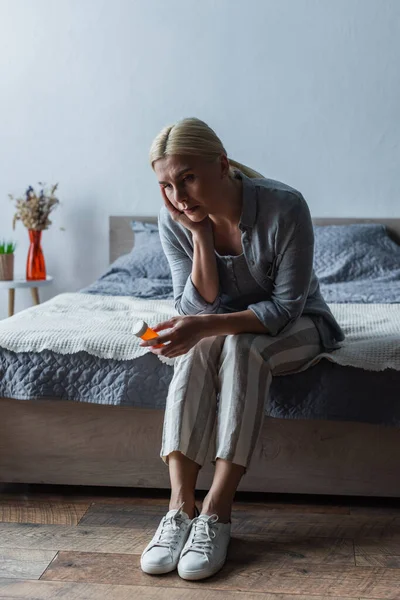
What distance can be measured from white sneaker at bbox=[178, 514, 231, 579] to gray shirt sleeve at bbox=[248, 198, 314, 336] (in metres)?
0.45

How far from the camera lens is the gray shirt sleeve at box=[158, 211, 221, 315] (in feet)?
6.16

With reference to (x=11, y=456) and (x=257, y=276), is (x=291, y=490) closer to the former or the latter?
(x=257, y=276)

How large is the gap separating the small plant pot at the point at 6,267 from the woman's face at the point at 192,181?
1.96 m

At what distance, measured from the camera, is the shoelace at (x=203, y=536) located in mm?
1546

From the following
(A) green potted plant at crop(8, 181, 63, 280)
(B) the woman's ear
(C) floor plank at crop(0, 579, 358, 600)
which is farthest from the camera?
(A) green potted plant at crop(8, 181, 63, 280)

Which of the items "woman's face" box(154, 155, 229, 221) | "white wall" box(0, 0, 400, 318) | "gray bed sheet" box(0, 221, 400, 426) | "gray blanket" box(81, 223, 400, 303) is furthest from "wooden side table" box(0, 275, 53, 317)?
"woman's face" box(154, 155, 229, 221)

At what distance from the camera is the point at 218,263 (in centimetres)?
189

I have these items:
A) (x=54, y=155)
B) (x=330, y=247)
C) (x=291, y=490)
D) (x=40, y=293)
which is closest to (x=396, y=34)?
(x=330, y=247)

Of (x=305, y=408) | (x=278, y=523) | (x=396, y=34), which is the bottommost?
→ (x=278, y=523)

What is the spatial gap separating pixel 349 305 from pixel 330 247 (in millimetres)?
652

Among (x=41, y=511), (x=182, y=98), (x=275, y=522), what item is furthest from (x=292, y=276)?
(x=182, y=98)

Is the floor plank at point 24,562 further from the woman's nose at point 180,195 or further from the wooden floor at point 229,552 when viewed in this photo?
the woman's nose at point 180,195

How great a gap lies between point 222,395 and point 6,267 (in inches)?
84.4

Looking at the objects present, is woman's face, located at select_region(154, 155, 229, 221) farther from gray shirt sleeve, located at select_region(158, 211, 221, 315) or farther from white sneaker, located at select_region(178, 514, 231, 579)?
white sneaker, located at select_region(178, 514, 231, 579)
